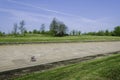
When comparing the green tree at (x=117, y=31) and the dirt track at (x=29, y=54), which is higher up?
the green tree at (x=117, y=31)

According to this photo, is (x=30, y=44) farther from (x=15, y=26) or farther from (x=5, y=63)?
(x=15, y=26)

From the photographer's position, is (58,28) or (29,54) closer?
(29,54)

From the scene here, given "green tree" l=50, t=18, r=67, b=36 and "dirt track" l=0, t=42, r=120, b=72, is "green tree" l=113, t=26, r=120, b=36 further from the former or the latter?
"dirt track" l=0, t=42, r=120, b=72

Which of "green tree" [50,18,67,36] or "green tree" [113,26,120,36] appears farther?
"green tree" [113,26,120,36]

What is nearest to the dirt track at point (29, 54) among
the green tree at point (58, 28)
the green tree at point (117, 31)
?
the green tree at point (58, 28)

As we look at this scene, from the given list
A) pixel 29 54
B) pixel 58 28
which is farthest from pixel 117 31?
pixel 29 54

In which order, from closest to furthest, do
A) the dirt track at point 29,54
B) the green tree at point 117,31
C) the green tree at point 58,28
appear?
the dirt track at point 29,54
the green tree at point 58,28
the green tree at point 117,31

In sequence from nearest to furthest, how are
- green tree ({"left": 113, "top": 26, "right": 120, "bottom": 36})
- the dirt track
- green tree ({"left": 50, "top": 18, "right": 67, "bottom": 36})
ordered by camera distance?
the dirt track, green tree ({"left": 50, "top": 18, "right": 67, "bottom": 36}), green tree ({"left": 113, "top": 26, "right": 120, "bottom": 36})

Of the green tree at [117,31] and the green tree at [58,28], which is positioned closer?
the green tree at [58,28]

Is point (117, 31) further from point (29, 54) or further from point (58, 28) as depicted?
point (29, 54)

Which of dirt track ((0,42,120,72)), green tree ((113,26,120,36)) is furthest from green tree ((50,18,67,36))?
dirt track ((0,42,120,72))

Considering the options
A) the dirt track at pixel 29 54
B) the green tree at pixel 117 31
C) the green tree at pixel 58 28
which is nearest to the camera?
the dirt track at pixel 29 54

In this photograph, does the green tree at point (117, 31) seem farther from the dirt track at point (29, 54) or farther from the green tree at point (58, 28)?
the dirt track at point (29, 54)

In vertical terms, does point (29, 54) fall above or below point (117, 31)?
below
